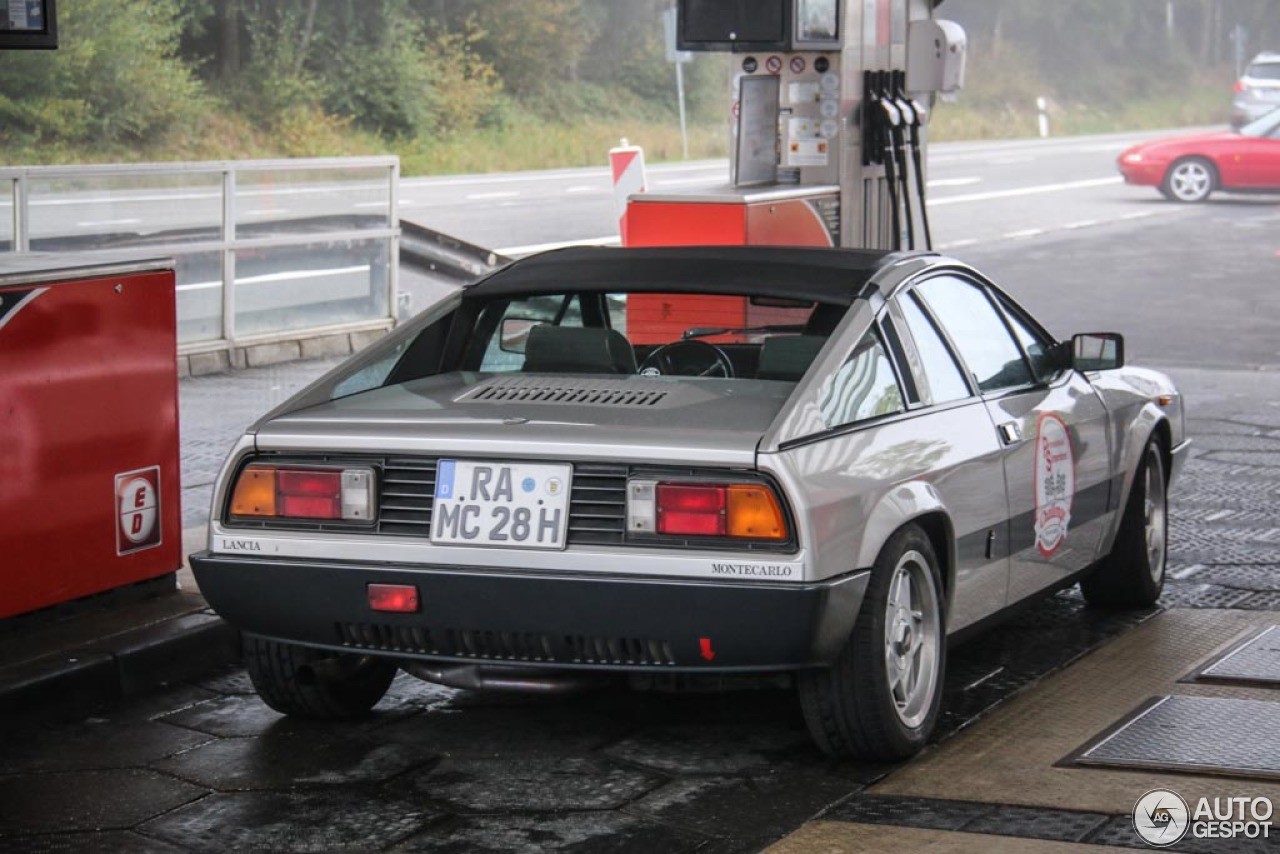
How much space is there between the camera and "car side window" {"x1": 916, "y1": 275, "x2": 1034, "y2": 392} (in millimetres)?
5781

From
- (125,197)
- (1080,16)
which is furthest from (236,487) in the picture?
(1080,16)

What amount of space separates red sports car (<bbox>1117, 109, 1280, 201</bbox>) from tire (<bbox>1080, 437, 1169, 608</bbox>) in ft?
83.2

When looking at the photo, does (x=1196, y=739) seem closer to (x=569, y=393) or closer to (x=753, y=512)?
(x=753, y=512)

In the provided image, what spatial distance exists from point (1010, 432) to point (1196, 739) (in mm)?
1045

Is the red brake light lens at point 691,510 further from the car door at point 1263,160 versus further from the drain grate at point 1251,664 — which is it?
the car door at point 1263,160

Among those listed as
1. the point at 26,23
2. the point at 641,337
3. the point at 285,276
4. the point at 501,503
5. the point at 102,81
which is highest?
the point at 102,81

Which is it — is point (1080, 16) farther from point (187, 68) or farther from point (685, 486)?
point (685, 486)

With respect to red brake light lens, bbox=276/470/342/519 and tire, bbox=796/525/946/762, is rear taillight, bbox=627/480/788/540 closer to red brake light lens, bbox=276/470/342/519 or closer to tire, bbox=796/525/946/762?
tire, bbox=796/525/946/762

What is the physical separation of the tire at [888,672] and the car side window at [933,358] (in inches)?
21.1

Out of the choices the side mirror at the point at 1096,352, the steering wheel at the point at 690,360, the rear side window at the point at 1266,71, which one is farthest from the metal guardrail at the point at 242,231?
the rear side window at the point at 1266,71

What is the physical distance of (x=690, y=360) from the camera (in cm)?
579

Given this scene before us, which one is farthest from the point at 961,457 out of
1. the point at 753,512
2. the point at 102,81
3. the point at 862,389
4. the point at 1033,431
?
the point at 102,81

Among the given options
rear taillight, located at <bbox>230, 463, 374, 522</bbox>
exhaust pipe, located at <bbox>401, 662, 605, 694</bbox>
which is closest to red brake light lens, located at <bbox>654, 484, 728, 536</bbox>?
exhaust pipe, located at <bbox>401, 662, 605, 694</bbox>

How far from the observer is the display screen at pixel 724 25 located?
11.5m
